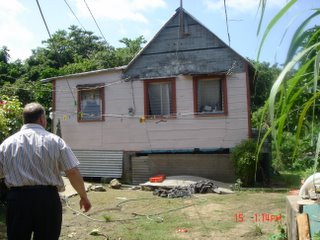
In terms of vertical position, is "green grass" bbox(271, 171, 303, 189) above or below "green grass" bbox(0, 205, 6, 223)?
below

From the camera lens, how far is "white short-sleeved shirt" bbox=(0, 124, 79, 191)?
12.6 ft

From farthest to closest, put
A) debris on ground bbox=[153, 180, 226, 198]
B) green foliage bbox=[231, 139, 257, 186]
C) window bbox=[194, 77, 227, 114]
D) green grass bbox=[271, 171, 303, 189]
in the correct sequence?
window bbox=[194, 77, 227, 114]
green grass bbox=[271, 171, 303, 189]
green foliage bbox=[231, 139, 257, 186]
debris on ground bbox=[153, 180, 226, 198]

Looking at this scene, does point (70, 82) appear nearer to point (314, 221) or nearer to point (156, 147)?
point (156, 147)

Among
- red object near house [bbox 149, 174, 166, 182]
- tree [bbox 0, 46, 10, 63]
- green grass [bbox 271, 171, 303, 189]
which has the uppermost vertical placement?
tree [bbox 0, 46, 10, 63]

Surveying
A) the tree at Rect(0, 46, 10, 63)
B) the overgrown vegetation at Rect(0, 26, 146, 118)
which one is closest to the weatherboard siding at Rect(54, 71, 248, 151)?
the overgrown vegetation at Rect(0, 26, 146, 118)

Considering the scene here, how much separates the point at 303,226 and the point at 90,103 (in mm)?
13266

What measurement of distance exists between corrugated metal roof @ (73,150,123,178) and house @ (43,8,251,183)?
35mm

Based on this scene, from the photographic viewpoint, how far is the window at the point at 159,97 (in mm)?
14938

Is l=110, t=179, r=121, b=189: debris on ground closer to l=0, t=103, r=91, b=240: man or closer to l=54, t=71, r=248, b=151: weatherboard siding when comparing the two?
Answer: l=54, t=71, r=248, b=151: weatherboard siding

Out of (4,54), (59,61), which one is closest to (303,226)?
(59,61)

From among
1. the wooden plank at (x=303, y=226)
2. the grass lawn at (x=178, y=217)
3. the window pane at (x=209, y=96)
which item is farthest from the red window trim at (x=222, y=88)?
the wooden plank at (x=303, y=226)

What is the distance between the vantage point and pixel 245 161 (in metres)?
13.1

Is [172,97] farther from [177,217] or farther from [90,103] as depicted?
[177,217]

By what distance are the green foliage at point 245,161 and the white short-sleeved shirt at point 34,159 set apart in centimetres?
976
